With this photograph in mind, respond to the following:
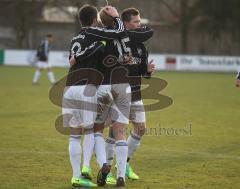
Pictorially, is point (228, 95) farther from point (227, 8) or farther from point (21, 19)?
point (21, 19)

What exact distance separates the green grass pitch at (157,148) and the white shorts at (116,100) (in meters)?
0.96

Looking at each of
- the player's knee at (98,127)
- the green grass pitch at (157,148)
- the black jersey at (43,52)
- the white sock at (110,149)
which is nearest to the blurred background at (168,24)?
the black jersey at (43,52)

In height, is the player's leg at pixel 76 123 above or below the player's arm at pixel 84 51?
below

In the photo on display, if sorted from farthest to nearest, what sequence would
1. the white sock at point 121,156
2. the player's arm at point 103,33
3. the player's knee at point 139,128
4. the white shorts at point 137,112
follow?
1. the player's knee at point 139,128
2. the white shorts at point 137,112
3. the white sock at point 121,156
4. the player's arm at point 103,33

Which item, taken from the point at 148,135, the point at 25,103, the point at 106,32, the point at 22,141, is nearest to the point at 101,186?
the point at 106,32

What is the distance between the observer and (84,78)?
773 cm

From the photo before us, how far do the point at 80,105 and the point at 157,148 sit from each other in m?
3.49

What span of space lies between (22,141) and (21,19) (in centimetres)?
4276

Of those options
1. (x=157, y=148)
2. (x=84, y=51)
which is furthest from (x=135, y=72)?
(x=157, y=148)

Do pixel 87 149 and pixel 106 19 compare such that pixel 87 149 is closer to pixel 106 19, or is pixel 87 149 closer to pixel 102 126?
pixel 102 126

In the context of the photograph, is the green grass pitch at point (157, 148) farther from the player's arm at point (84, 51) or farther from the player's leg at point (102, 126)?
the player's arm at point (84, 51)

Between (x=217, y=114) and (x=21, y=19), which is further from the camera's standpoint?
(x=21, y=19)

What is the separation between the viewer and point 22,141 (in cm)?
1137

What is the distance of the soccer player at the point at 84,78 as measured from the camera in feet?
24.8
